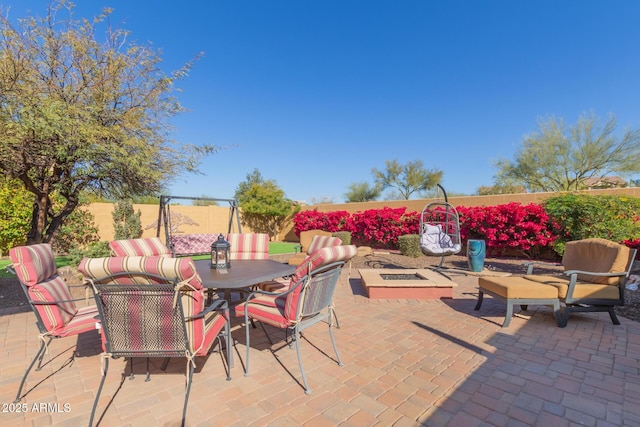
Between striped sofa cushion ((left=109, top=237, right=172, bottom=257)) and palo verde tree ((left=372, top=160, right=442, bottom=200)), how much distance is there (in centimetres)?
2194

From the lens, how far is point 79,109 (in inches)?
162

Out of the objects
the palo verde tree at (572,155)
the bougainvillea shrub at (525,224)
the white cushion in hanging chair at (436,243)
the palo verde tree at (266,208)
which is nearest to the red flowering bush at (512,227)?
the bougainvillea shrub at (525,224)

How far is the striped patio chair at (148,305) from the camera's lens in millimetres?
1658

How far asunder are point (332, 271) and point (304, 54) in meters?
9.92

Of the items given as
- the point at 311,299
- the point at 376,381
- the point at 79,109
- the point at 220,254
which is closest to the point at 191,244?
the point at 79,109

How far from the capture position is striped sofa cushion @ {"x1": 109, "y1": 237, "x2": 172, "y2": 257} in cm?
373

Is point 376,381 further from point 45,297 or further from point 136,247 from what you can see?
point 136,247

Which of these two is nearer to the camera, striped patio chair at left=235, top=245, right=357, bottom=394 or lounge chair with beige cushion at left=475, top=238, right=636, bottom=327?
striped patio chair at left=235, top=245, right=357, bottom=394

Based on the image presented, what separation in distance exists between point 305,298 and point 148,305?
108 centimetres

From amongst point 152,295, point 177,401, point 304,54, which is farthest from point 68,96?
point 304,54

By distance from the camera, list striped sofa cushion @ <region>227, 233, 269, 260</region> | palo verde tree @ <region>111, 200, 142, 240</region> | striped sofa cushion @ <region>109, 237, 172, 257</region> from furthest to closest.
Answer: palo verde tree @ <region>111, 200, 142, 240</region>, striped sofa cushion @ <region>227, 233, 269, 260</region>, striped sofa cushion @ <region>109, 237, 172, 257</region>

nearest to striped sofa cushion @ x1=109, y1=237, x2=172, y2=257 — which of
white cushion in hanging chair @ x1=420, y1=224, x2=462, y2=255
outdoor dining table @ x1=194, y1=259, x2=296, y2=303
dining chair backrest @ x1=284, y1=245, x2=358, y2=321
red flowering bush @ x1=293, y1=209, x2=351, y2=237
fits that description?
outdoor dining table @ x1=194, y1=259, x2=296, y2=303

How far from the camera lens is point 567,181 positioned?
1485 cm

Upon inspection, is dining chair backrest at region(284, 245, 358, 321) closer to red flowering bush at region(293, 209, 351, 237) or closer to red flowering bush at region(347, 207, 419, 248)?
red flowering bush at region(347, 207, 419, 248)
